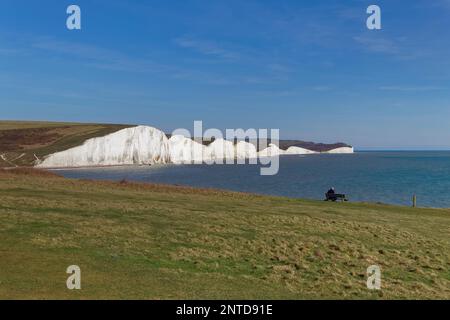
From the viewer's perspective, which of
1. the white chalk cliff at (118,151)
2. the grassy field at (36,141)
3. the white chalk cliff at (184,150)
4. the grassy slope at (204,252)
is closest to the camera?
the grassy slope at (204,252)

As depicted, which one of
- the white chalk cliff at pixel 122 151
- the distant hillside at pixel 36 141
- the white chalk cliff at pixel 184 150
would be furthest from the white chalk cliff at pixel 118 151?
the white chalk cliff at pixel 184 150

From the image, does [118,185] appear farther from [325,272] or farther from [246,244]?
[325,272]

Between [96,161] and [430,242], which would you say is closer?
[430,242]

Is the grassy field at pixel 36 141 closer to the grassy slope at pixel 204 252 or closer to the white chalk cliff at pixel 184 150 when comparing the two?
the white chalk cliff at pixel 184 150

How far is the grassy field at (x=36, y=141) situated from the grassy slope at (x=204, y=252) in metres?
98.2

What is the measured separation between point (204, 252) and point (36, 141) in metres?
131

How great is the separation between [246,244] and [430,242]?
1090cm

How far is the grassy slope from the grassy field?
98192 millimetres

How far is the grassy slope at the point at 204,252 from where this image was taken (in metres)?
12.1

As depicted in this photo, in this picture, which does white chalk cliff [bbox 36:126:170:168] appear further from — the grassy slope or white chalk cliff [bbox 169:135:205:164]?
the grassy slope

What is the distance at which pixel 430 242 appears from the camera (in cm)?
2161

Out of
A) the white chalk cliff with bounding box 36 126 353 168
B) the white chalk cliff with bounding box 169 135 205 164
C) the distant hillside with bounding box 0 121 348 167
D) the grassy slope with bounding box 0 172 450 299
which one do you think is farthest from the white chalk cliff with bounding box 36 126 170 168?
the grassy slope with bounding box 0 172 450 299

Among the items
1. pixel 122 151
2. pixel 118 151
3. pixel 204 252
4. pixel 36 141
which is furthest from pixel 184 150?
pixel 204 252
